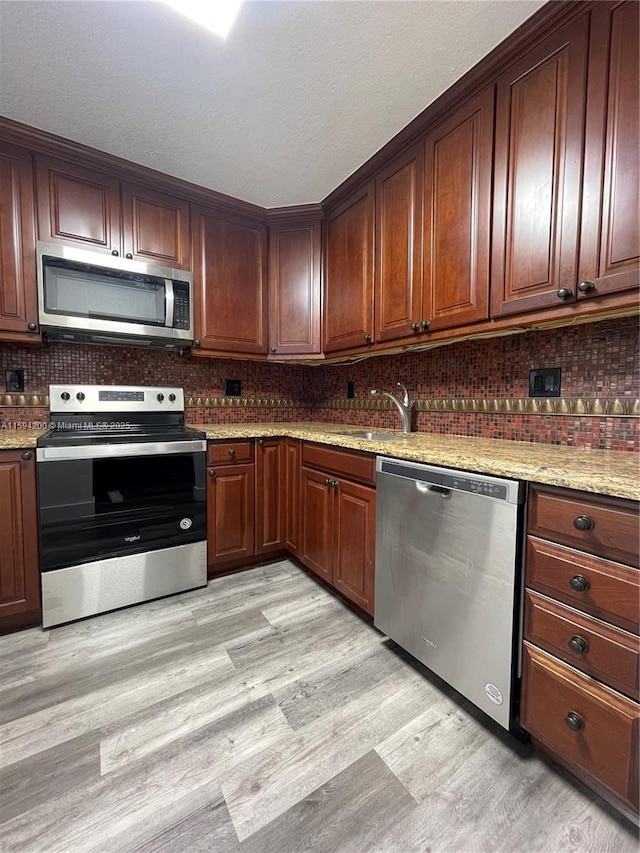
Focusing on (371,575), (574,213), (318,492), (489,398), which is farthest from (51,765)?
(574,213)

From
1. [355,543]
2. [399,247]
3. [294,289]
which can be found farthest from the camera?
[294,289]

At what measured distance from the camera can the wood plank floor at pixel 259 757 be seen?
33.9 inches

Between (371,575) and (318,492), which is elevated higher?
(318,492)

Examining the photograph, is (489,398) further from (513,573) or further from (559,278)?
(513,573)

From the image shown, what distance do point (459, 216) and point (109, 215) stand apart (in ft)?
5.94

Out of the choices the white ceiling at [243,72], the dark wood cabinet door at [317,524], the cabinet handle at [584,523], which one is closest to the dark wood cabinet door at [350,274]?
the white ceiling at [243,72]

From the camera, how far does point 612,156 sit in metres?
1.06

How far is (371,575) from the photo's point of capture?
1.59 meters

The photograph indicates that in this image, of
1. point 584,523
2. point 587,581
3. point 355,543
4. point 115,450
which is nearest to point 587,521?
point 584,523

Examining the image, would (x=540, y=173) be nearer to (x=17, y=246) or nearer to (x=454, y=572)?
(x=454, y=572)

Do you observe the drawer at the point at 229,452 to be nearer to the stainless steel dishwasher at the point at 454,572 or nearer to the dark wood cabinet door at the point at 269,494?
the dark wood cabinet door at the point at 269,494

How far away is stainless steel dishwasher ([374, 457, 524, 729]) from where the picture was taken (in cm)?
105

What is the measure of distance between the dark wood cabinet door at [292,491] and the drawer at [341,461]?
96mm

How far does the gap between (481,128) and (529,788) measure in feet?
7.26
